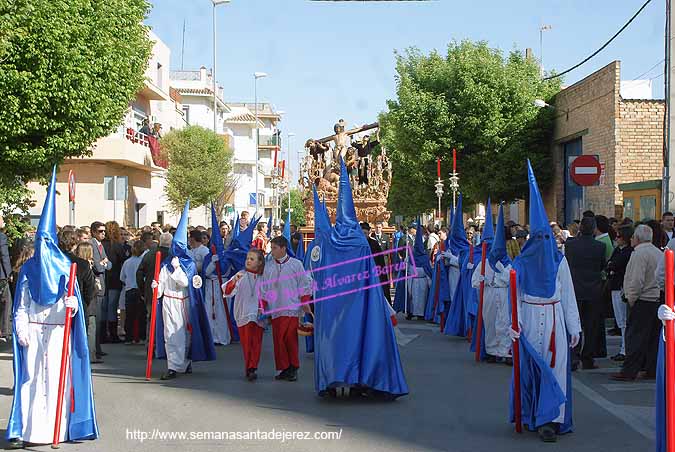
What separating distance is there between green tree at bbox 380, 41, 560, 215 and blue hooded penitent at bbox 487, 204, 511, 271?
22088mm

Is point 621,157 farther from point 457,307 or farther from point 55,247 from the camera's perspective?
point 55,247

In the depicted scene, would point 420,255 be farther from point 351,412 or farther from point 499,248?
point 351,412

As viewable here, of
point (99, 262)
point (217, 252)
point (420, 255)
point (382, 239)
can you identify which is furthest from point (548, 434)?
point (382, 239)

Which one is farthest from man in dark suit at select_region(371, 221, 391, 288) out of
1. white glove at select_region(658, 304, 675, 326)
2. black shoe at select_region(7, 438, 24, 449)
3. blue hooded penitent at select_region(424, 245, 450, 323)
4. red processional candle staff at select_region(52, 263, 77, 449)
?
white glove at select_region(658, 304, 675, 326)

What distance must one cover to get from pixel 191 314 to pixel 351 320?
9.53ft

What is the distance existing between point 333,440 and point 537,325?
209cm

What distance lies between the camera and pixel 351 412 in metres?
9.47

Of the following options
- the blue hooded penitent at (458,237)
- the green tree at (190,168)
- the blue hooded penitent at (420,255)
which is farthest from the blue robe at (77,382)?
the green tree at (190,168)

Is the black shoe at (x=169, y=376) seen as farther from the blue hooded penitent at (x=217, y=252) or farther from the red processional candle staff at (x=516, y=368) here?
the red processional candle staff at (x=516, y=368)

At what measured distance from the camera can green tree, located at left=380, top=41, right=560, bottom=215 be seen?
1385 inches

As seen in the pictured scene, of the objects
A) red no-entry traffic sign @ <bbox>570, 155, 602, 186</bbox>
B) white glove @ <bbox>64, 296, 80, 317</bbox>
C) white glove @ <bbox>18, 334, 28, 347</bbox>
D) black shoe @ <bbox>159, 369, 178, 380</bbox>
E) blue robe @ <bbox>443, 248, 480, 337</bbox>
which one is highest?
red no-entry traffic sign @ <bbox>570, 155, 602, 186</bbox>

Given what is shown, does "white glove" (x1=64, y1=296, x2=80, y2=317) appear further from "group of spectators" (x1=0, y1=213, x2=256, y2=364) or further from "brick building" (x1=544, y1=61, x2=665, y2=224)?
"brick building" (x1=544, y1=61, x2=665, y2=224)

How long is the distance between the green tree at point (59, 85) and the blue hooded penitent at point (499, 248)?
963 centimetres

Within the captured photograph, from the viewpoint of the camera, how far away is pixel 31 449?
311 inches
